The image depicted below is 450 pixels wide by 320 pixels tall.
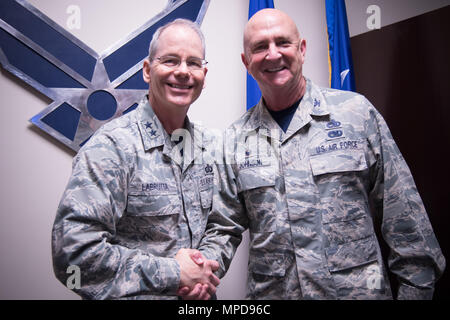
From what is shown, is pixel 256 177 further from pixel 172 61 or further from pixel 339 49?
pixel 339 49

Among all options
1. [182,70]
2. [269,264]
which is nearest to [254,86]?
[182,70]

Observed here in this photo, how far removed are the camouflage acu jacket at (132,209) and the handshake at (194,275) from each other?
0.11ft

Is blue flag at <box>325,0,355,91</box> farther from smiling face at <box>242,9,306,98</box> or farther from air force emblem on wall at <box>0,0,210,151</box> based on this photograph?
air force emblem on wall at <box>0,0,210,151</box>

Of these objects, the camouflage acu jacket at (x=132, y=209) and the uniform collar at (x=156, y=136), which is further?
the uniform collar at (x=156, y=136)

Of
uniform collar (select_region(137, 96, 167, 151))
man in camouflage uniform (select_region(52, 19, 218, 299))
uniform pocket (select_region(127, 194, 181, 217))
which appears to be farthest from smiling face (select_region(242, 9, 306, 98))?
uniform pocket (select_region(127, 194, 181, 217))

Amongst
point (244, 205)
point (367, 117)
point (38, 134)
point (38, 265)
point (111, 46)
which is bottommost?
point (38, 265)

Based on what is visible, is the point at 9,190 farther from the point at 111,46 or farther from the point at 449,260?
the point at 449,260

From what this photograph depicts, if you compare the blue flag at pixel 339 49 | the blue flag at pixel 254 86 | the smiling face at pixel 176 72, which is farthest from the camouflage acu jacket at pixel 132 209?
the blue flag at pixel 339 49

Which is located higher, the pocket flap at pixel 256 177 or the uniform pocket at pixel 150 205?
the pocket flap at pixel 256 177

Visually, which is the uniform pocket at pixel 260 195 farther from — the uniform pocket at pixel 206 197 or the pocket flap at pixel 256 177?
the uniform pocket at pixel 206 197

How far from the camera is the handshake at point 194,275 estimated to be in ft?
3.87

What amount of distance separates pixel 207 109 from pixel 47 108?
103 cm
